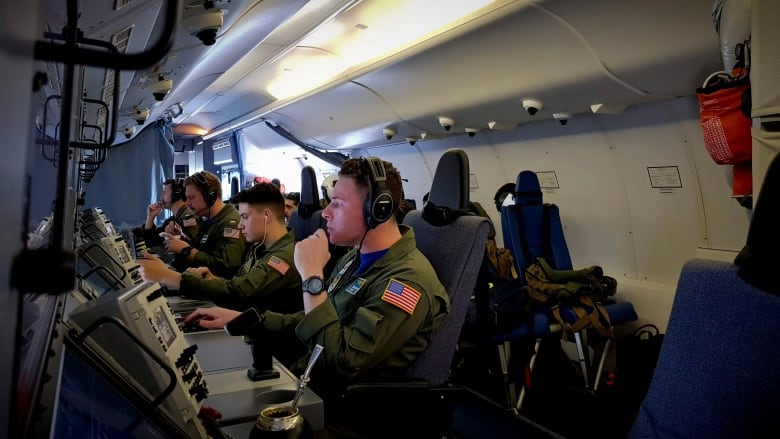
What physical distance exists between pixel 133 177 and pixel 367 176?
713 centimetres

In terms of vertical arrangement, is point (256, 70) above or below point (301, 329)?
above

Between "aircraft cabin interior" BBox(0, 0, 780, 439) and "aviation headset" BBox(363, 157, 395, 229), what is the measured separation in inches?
0.5

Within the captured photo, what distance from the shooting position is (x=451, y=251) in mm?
2258

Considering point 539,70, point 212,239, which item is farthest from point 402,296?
point 212,239

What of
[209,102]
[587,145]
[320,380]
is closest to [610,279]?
[587,145]

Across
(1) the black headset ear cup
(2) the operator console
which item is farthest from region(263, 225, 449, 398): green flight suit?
(1) the black headset ear cup

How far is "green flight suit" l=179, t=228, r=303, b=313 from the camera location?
131 inches

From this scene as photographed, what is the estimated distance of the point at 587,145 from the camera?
4.92 metres

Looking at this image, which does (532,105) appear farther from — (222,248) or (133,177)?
(133,177)

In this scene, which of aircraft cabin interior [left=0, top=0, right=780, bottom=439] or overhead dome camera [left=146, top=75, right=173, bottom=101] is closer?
aircraft cabin interior [left=0, top=0, right=780, bottom=439]

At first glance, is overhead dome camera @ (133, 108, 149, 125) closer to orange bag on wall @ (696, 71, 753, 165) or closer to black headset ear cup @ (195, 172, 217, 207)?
black headset ear cup @ (195, 172, 217, 207)

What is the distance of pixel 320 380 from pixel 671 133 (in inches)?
132

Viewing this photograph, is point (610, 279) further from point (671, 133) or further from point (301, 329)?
point (301, 329)

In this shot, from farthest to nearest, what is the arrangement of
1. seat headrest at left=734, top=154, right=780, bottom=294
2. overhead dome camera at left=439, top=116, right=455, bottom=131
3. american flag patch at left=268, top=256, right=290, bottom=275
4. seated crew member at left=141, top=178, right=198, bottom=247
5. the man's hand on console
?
seated crew member at left=141, top=178, right=198, bottom=247
overhead dome camera at left=439, top=116, right=455, bottom=131
american flag patch at left=268, top=256, right=290, bottom=275
the man's hand on console
seat headrest at left=734, top=154, right=780, bottom=294
